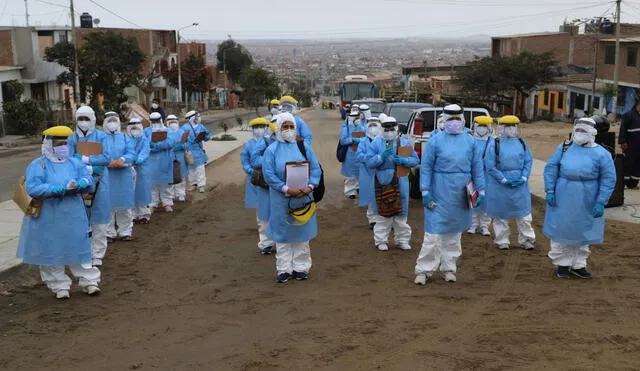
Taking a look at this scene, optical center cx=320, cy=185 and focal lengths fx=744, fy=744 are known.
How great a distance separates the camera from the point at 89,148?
9164 mm

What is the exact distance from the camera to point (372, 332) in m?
6.44

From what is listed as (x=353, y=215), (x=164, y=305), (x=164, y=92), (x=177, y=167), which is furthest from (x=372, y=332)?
(x=164, y=92)

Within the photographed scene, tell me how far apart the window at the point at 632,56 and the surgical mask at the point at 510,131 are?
35715mm

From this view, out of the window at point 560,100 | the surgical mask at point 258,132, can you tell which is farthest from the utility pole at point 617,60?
the surgical mask at point 258,132

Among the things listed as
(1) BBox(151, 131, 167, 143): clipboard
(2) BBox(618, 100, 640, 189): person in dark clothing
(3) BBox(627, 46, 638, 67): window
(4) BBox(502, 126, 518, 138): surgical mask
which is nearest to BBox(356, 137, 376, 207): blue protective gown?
(4) BBox(502, 126, 518, 138): surgical mask

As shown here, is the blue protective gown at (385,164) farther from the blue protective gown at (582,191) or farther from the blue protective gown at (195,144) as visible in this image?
the blue protective gown at (195,144)

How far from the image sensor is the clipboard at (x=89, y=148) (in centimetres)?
915

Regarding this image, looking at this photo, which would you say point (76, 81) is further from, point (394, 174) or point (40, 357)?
point (40, 357)

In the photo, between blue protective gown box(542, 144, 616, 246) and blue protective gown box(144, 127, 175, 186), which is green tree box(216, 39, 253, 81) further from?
blue protective gown box(542, 144, 616, 246)

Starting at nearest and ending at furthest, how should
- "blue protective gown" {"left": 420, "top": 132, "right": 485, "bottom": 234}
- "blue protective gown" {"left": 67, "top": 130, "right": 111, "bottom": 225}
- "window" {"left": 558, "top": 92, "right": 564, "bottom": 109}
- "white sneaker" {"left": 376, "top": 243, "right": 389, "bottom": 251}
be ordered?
"blue protective gown" {"left": 420, "top": 132, "right": 485, "bottom": 234}
"blue protective gown" {"left": 67, "top": 130, "right": 111, "bottom": 225}
"white sneaker" {"left": 376, "top": 243, "right": 389, "bottom": 251}
"window" {"left": 558, "top": 92, "right": 564, "bottom": 109}

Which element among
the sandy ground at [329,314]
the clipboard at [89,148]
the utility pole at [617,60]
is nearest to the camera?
the sandy ground at [329,314]

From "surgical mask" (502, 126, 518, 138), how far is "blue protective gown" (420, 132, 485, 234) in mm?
1740

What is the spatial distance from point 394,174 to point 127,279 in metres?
3.64

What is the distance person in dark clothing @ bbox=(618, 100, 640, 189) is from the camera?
44.8 ft
